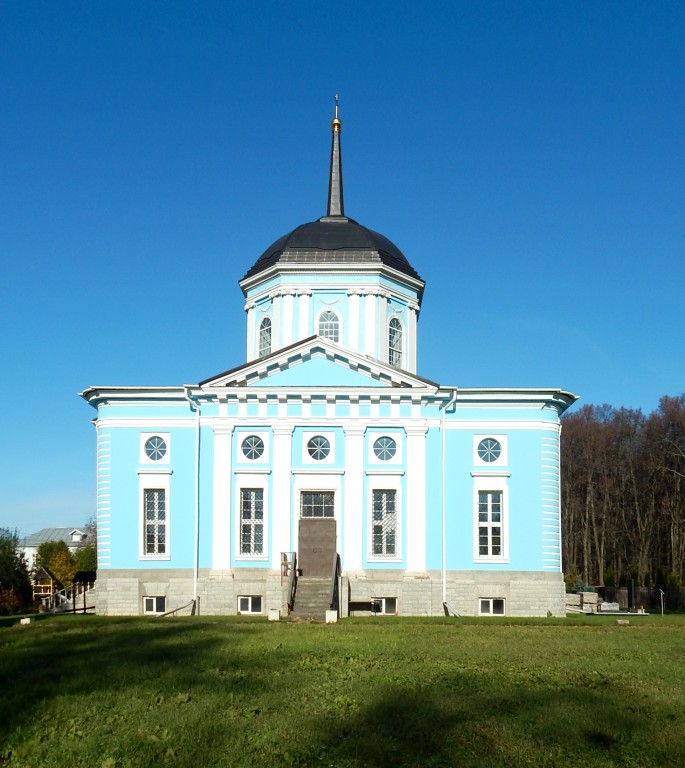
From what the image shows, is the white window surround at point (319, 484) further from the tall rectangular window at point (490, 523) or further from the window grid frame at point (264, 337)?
the window grid frame at point (264, 337)

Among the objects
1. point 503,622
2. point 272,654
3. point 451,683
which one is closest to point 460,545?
point 503,622

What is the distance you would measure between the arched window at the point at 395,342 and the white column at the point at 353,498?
4.78 m

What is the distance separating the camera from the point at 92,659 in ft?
52.9

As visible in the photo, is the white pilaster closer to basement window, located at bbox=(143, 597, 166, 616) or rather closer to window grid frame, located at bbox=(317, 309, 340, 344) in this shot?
window grid frame, located at bbox=(317, 309, 340, 344)

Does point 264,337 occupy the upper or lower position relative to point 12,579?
upper

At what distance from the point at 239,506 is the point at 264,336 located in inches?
270

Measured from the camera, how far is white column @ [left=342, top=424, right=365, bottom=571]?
31016 mm

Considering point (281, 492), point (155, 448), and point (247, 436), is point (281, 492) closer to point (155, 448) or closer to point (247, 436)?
point (247, 436)

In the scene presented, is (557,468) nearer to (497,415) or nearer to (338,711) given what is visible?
(497,415)

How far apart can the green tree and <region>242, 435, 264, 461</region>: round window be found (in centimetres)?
1597

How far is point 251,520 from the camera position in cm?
3145

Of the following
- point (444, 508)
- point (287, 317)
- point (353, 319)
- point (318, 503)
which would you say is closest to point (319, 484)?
point (318, 503)

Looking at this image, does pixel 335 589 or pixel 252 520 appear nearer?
pixel 335 589

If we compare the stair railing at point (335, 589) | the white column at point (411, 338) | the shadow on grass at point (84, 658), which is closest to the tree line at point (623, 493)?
the white column at point (411, 338)
